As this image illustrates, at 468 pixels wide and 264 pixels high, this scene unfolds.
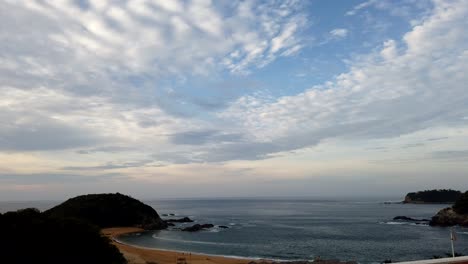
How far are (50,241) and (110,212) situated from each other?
6191 centimetres

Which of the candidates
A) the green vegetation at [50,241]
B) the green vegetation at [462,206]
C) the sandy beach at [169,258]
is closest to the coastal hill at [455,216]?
the green vegetation at [462,206]

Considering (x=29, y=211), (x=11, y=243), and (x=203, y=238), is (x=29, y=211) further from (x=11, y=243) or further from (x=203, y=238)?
(x=203, y=238)

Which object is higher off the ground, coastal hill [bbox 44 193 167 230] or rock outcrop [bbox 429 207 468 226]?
coastal hill [bbox 44 193 167 230]

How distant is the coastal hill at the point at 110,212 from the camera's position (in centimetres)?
8850

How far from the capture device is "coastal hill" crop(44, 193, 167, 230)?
3484 inches

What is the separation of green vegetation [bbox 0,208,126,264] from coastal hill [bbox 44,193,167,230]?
54144 mm

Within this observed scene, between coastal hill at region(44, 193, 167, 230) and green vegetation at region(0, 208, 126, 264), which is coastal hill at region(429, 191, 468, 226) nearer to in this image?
coastal hill at region(44, 193, 167, 230)

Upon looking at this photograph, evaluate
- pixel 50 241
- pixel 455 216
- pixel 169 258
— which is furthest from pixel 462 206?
pixel 50 241

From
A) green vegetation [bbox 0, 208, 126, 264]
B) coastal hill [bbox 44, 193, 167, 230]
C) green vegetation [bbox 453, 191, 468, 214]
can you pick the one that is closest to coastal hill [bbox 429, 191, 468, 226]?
green vegetation [bbox 453, 191, 468, 214]

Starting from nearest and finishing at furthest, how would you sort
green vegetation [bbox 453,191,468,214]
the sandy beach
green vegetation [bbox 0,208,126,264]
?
green vegetation [bbox 0,208,126,264], the sandy beach, green vegetation [bbox 453,191,468,214]

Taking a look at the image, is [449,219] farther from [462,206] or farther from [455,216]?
[462,206]

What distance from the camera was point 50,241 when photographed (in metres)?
32.4

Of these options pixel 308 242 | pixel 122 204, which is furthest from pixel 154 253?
pixel 122 204

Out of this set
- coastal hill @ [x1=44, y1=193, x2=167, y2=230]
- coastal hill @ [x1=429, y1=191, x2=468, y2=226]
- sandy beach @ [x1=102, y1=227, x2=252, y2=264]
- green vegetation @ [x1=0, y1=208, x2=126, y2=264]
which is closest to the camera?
green vegetation @ [x1=0, y1=208, x2=126, y2=264]
